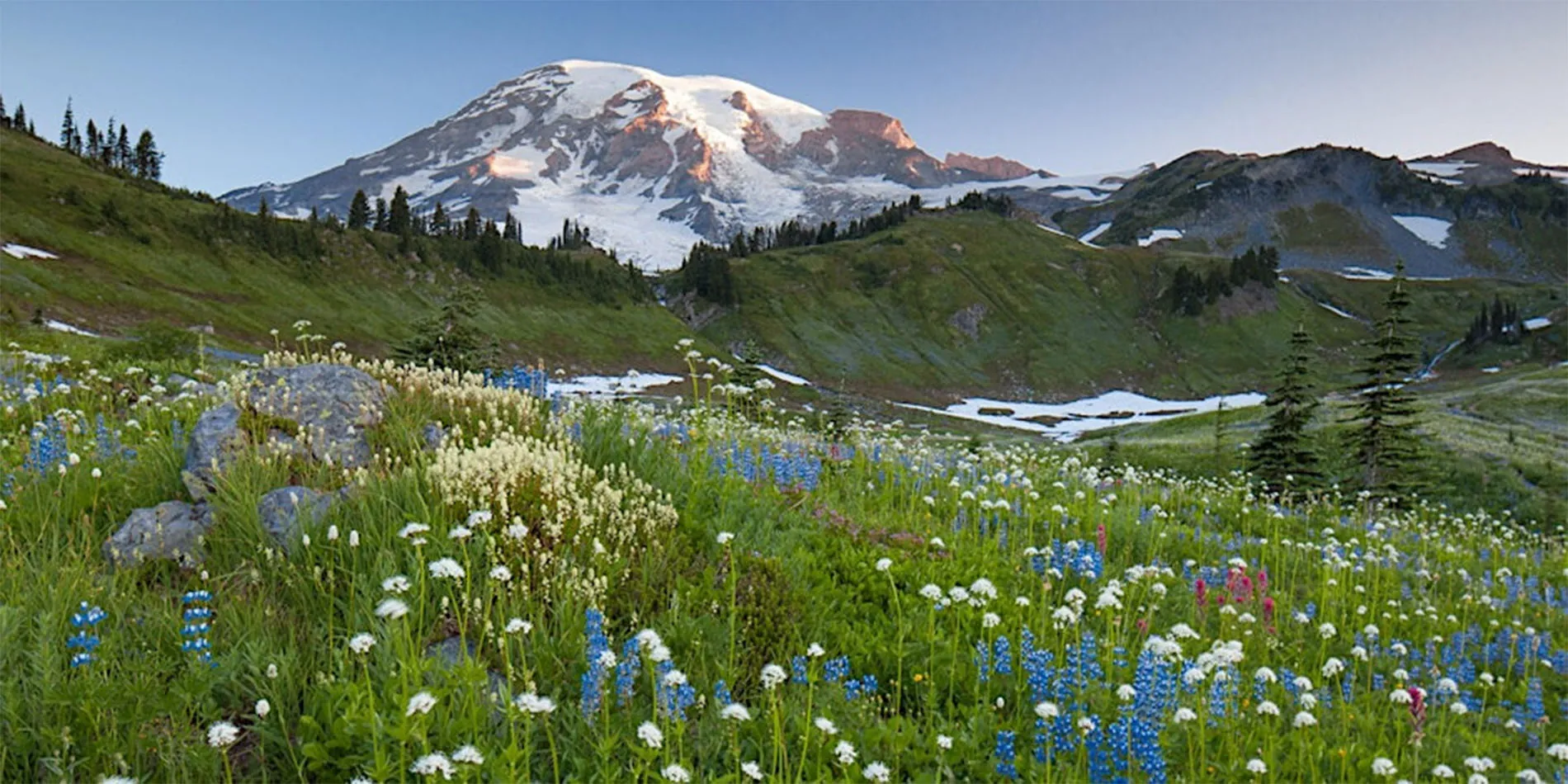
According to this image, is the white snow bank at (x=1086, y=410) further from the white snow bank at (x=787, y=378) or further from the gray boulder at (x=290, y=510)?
the gray boulder at (x=290, y=510)

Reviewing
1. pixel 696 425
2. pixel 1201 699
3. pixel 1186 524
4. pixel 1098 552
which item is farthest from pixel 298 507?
pixel 1186 524

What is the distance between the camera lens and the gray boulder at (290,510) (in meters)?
5.59

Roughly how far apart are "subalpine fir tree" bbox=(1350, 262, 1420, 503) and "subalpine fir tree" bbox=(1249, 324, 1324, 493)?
1.24 metres

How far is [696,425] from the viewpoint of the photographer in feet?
31.9

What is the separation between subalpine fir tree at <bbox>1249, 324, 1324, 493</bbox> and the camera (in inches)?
816

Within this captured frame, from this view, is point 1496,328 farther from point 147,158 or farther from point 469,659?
point 147,158

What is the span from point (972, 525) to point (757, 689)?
4.58 m

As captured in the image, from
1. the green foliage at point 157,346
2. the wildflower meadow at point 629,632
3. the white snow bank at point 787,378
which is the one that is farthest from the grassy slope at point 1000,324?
the wildflower meadow at point 629,632

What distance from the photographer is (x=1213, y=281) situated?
179375 mm

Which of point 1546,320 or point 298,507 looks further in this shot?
point 1546,320

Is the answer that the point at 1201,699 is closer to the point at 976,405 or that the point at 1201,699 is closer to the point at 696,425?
the point at 696,425

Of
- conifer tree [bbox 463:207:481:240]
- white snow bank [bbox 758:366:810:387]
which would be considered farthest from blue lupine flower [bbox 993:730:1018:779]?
conifer tree [bbox 463:207:481:240]

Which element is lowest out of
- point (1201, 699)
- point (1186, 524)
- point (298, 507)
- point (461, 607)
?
point (1186, 524)

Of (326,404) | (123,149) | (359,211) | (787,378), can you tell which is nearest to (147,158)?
(123,149)
